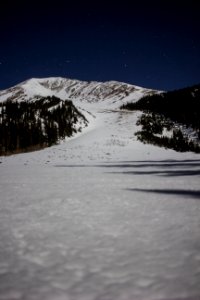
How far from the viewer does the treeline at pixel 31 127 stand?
3362 cm

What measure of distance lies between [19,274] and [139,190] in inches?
241

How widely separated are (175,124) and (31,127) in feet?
102

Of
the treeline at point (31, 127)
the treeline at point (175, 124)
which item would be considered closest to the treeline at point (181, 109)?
the treeline at point (175, 124)

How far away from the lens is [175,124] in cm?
5425

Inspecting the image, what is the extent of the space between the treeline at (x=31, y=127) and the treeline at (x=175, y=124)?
1128cm

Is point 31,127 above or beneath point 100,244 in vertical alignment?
above

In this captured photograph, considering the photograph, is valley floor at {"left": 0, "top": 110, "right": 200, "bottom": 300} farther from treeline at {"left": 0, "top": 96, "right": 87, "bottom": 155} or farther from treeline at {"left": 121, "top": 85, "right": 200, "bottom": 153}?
treeline at {"left": 121, "top": 85, "right": 200, "bottom": 153}

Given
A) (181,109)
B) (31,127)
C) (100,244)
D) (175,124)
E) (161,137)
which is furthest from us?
(181,109)

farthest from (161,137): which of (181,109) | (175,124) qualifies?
(181,109)

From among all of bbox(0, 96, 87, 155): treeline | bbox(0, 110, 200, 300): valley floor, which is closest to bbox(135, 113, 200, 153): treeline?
bbox(0, 96, 87, 155): treeline

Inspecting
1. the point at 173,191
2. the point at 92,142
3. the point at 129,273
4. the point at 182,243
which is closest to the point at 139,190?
the point at 173,191

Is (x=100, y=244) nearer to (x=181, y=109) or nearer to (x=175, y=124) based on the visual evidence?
(x=175, y=124)

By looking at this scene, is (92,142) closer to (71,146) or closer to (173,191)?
(71,146)

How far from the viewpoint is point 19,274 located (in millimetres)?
3584
